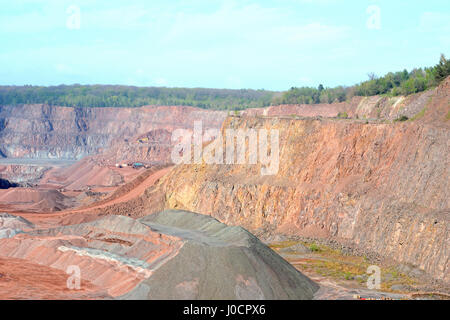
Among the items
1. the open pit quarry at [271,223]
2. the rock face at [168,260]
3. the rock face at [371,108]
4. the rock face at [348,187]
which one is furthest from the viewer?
the rock face at [371,108]

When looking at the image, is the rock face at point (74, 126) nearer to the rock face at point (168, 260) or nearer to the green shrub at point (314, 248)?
the green shrub at point (314, 248)

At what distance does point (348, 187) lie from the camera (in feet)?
173

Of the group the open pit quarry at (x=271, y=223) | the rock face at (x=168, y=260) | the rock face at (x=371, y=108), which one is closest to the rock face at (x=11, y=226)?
the open pit quarry at (x=271, y=223)

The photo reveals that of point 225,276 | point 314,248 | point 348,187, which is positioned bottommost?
point 314,248

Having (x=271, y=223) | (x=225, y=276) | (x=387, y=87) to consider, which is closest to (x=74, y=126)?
(x=387, y=87)

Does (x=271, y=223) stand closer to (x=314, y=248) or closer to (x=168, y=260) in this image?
(x=314, y=248)

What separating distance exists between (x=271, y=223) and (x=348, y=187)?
791cm

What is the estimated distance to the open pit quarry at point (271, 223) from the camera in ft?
113

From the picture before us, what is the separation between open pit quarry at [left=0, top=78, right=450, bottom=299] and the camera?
34438mm

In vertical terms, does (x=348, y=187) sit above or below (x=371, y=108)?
below

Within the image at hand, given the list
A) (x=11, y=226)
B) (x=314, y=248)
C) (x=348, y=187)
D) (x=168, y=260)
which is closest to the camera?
(x=168, y=260)

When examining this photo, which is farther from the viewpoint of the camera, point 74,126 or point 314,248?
point 74,126

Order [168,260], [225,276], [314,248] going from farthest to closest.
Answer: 1. [314,248]
2. [168,260]
3. [225,276]
